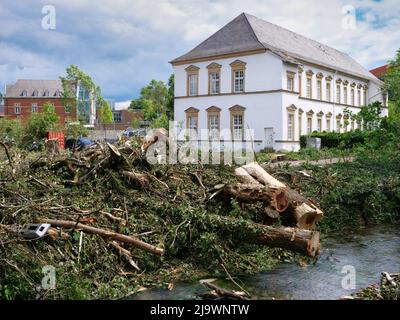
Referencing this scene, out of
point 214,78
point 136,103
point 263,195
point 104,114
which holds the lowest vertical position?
point 263,195

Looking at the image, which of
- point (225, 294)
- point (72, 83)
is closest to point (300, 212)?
point (225, 294)

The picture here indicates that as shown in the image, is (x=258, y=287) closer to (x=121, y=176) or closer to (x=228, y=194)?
(x=228, y=194)

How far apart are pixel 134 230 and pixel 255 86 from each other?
93.4 feet

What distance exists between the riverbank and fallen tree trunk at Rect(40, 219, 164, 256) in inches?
4.9

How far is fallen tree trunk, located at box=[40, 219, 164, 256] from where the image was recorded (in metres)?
6.41

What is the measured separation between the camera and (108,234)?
6430 millimetres

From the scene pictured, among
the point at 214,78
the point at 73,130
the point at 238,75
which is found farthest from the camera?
the point at 214,78

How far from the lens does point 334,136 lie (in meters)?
33.3

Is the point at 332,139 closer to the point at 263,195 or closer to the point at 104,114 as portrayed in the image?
the point at 263,195

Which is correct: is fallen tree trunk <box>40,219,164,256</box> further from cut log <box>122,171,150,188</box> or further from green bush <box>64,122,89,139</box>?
green bush <box>64,122,89,139</box>

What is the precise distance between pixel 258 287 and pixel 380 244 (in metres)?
3.80

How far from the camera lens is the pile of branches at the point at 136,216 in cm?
630

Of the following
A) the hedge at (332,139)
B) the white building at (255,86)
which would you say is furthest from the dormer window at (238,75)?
the hedge at (332,139)
